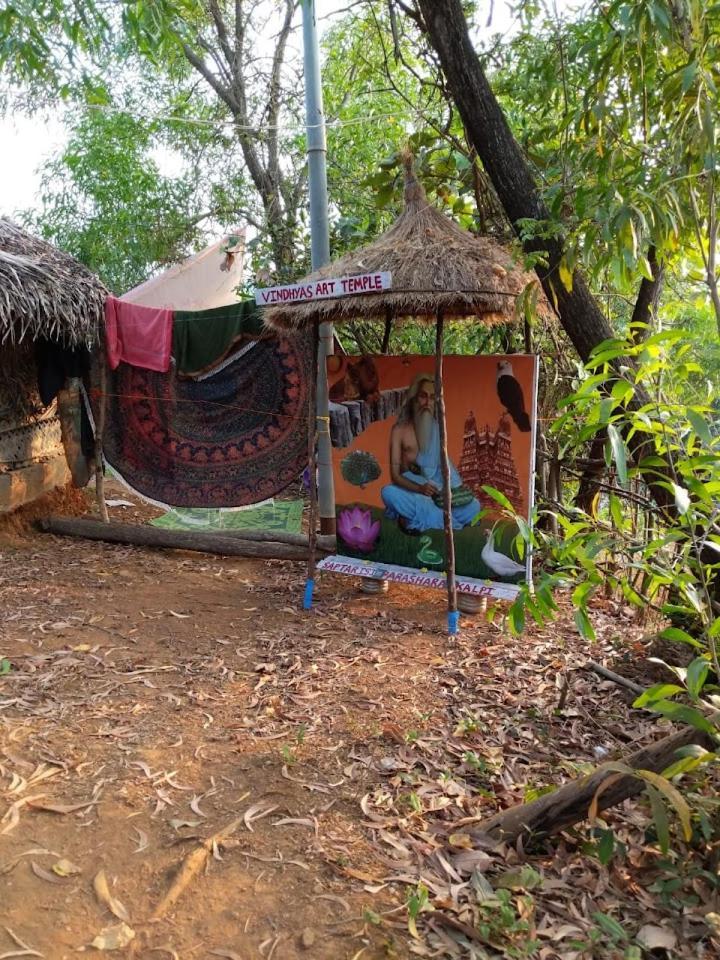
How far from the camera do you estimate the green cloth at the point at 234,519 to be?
21.4 feet

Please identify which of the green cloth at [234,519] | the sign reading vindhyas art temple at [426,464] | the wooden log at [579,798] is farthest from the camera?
the green cloth at [234,519]

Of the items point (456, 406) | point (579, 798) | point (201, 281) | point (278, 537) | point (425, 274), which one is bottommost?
point (579, 798)

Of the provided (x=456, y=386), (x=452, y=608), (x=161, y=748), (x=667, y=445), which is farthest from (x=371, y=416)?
(x=667, y=445)

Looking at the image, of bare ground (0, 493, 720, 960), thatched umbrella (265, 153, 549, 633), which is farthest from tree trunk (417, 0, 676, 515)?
bare ground (0, 493, 720, 960)

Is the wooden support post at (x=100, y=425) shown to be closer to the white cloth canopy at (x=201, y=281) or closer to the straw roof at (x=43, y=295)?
the straw roof at (x=43, y=295)

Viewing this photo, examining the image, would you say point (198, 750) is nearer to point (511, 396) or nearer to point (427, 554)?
point (427, 554)

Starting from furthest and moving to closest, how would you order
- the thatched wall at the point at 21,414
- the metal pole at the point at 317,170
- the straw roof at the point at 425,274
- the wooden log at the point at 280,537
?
the thatched wall at the point at 21,414 → the wooden log at the point at 280,537 → the metal pole at the point at 317,170 → the straw roof at the point at 425,274

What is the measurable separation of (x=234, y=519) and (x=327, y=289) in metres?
3.12

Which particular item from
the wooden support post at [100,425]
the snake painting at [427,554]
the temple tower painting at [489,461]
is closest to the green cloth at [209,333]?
the wooden support post at [100,425]

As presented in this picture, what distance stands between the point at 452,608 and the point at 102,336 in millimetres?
3743

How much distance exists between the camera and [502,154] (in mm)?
4035

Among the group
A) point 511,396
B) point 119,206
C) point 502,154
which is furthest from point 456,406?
point 119,206

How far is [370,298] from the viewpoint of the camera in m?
4.08

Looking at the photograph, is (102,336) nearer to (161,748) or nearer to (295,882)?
(161,748)
